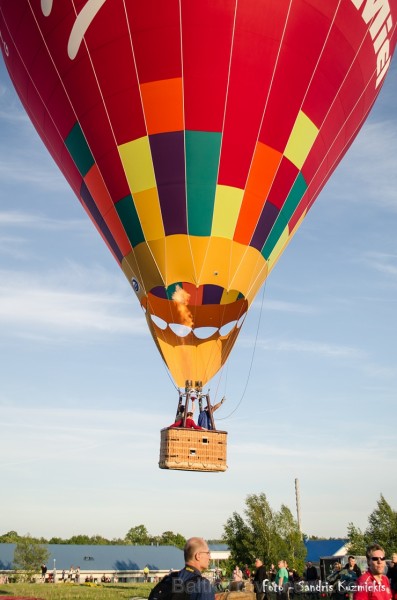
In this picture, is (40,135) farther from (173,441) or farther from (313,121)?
(173,441)

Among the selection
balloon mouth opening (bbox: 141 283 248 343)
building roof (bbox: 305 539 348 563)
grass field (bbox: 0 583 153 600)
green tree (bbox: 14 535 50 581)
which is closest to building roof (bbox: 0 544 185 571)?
green tree (bbox: 14 535 50 581)

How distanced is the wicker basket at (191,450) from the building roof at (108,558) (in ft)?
120

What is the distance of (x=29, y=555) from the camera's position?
125ft

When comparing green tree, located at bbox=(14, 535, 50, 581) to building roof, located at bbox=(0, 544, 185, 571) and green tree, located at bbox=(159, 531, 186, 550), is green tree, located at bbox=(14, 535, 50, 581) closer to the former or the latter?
building roof, located at bbox=(0, 544, 185, 571)

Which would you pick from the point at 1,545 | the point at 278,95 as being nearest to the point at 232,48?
the point at 278,95

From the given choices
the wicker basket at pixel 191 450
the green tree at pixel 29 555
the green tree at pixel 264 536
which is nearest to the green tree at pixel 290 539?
the green tree at pixel 264 536

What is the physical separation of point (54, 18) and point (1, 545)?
4736 cm

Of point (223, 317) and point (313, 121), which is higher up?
point (313, 121)

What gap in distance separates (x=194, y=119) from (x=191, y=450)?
6096 mm

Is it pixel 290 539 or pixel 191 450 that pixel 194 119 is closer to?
pixel 191 450

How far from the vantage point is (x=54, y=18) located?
41.4 feet

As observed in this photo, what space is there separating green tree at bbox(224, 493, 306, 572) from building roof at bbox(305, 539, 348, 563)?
10.3m

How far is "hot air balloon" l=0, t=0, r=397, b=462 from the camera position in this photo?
12055 millimetres

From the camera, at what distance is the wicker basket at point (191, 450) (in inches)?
454
